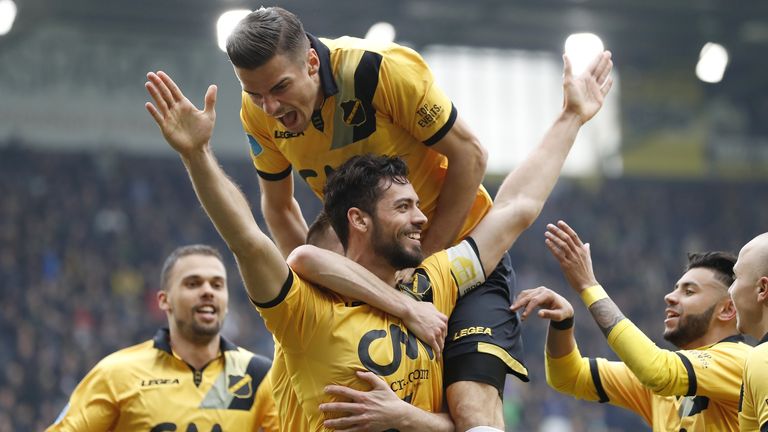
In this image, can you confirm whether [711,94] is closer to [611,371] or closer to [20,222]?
[20,222]

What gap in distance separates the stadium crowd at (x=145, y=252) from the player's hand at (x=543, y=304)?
1177 cm

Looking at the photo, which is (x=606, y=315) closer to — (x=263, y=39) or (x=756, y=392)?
(x=756, y=392)

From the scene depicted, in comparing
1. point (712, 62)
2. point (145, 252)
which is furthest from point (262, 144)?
point (712, 62)

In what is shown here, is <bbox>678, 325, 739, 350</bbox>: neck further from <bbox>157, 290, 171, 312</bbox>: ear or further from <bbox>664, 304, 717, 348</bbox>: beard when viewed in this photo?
<bbox>157, 290, 171, 312</bbox>: ear

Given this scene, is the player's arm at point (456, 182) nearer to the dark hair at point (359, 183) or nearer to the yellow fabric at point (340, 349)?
the dark hair at point (359, 183)

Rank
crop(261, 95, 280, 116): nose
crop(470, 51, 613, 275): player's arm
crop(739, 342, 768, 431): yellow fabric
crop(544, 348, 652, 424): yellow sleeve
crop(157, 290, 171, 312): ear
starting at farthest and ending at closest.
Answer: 1. crop(157, 290, 171, 312): ear
2. crop(544, 348, 652, 424): yellow sleeve
3. crop(470, 51, 613, 275): player's arm
4. crop(261, 95, 280, 116): nose
5. crop(739, 342, 768, 431): yellow fabric

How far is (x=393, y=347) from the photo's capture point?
4.35 m

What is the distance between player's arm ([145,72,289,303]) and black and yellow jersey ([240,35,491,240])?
0.71m

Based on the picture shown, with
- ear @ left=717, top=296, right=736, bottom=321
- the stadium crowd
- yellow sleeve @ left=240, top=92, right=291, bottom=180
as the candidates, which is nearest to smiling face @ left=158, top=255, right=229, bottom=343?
yellow sleeve @ left=240, top=92, right=291, bottom=180

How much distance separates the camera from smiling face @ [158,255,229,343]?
20.8ft

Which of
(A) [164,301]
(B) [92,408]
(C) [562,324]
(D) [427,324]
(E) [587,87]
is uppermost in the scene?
(E) [587,87]

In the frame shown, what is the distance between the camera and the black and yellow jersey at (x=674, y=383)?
5020 mm

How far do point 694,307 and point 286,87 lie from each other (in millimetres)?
2576

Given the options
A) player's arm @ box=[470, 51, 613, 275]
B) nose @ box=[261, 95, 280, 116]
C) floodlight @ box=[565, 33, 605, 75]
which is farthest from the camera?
floodlight @ box=[565, 33, 605, 75]
